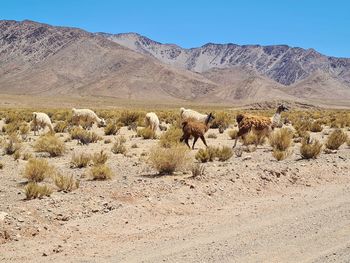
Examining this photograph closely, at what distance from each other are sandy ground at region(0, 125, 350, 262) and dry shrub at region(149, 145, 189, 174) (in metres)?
0.24

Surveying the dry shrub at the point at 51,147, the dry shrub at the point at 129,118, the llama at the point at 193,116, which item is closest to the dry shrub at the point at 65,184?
the dry shrub at the point at 51,147

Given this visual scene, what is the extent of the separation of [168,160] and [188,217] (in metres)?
3.20

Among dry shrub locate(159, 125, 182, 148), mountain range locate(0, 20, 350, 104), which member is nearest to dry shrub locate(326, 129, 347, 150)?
dry shrub locate(159, 125, 182, 148)

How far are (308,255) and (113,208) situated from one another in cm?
384

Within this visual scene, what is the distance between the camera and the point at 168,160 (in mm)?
12125

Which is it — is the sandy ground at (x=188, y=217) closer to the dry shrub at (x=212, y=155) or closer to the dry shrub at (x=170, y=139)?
the dry shrub at (x=212, y=155)

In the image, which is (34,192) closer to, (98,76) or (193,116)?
(193,116)

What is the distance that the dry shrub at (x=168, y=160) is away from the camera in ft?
39.8

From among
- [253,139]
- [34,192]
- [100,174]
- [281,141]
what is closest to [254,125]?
[281,141]

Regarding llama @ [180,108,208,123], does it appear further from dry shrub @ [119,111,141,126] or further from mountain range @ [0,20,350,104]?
mountain range @ [0,20,350,104]

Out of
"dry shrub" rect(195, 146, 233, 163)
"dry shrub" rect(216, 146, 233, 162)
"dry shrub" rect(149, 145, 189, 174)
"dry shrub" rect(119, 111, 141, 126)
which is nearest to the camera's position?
"dry shrub" rect(149, 145, 189, 174)

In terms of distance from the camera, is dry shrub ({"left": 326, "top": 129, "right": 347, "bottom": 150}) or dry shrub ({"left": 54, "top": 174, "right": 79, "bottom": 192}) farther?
dry shrub ({"left": 326, "top": 129, "right": 347, "bottom": 150})

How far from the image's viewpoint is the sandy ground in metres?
7.13

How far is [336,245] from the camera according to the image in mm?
7125
